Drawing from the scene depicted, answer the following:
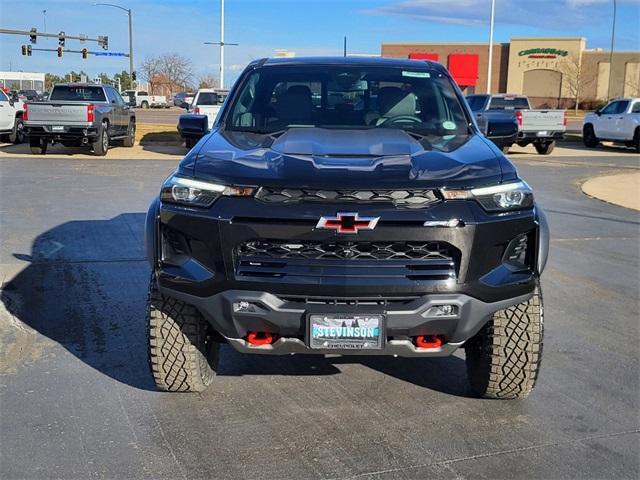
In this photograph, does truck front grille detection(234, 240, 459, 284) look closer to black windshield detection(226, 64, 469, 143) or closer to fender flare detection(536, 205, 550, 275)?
fender flare detection(536, 205, 550, 275)

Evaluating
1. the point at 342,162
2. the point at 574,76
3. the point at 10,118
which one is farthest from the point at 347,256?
the point at 574,76

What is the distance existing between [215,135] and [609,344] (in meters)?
3.14

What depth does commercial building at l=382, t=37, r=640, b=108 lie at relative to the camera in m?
69.6

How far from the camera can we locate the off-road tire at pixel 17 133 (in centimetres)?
2236

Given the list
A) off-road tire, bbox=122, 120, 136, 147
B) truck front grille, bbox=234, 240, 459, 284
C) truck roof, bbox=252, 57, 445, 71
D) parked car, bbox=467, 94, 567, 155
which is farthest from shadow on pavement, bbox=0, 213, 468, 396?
parked car, bbox=467, 94, 567, 155

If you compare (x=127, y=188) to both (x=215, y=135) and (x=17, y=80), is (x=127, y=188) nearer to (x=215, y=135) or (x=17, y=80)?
(x=215, y=135)

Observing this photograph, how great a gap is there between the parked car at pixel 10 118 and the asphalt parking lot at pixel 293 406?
16.3m

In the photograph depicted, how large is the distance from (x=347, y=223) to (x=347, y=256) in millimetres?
168

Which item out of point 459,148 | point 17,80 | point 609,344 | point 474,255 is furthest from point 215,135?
point 17,80

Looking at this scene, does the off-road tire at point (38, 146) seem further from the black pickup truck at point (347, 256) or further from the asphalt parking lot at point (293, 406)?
the black pickup truck at point (347, 256)

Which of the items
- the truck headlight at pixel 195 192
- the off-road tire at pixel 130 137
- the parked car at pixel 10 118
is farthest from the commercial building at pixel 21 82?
the truck headlight at pixel 195 192

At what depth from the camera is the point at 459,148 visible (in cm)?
414

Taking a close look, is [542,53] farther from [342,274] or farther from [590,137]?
[342,274]

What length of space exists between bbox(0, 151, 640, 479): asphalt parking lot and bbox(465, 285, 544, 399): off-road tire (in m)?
0.19
